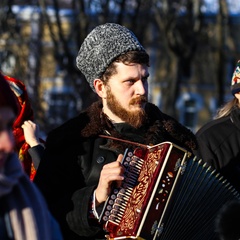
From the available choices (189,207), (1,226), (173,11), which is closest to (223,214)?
(189,207)

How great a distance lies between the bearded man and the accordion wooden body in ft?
0.46

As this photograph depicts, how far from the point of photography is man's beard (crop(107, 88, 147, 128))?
14.0 ft

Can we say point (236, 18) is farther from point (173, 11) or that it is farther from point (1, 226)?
point (1, 226)

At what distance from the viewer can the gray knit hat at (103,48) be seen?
4.33 metres

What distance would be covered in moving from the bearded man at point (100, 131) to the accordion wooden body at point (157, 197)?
14 cm

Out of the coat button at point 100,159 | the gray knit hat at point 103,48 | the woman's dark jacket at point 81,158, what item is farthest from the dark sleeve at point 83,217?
the gray knit hat at point 103,48

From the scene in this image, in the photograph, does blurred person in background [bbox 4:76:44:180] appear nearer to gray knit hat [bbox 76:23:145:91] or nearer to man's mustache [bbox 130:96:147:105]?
gray knit hat [bbox 76:23:145:91]

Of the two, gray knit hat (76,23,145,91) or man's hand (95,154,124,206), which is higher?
gray knit hat (76,23,145,91)

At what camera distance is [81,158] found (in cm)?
428

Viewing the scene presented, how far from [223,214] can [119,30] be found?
3.56 feet

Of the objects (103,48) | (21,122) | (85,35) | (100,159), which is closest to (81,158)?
(100,159)

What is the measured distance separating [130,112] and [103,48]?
36cm

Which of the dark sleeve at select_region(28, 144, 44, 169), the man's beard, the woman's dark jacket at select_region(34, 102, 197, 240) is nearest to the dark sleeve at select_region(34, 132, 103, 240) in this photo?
the woman's dark jacket at select_region(34, 102, 197, 240)

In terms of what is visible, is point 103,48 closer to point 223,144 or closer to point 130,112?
point 130,112
